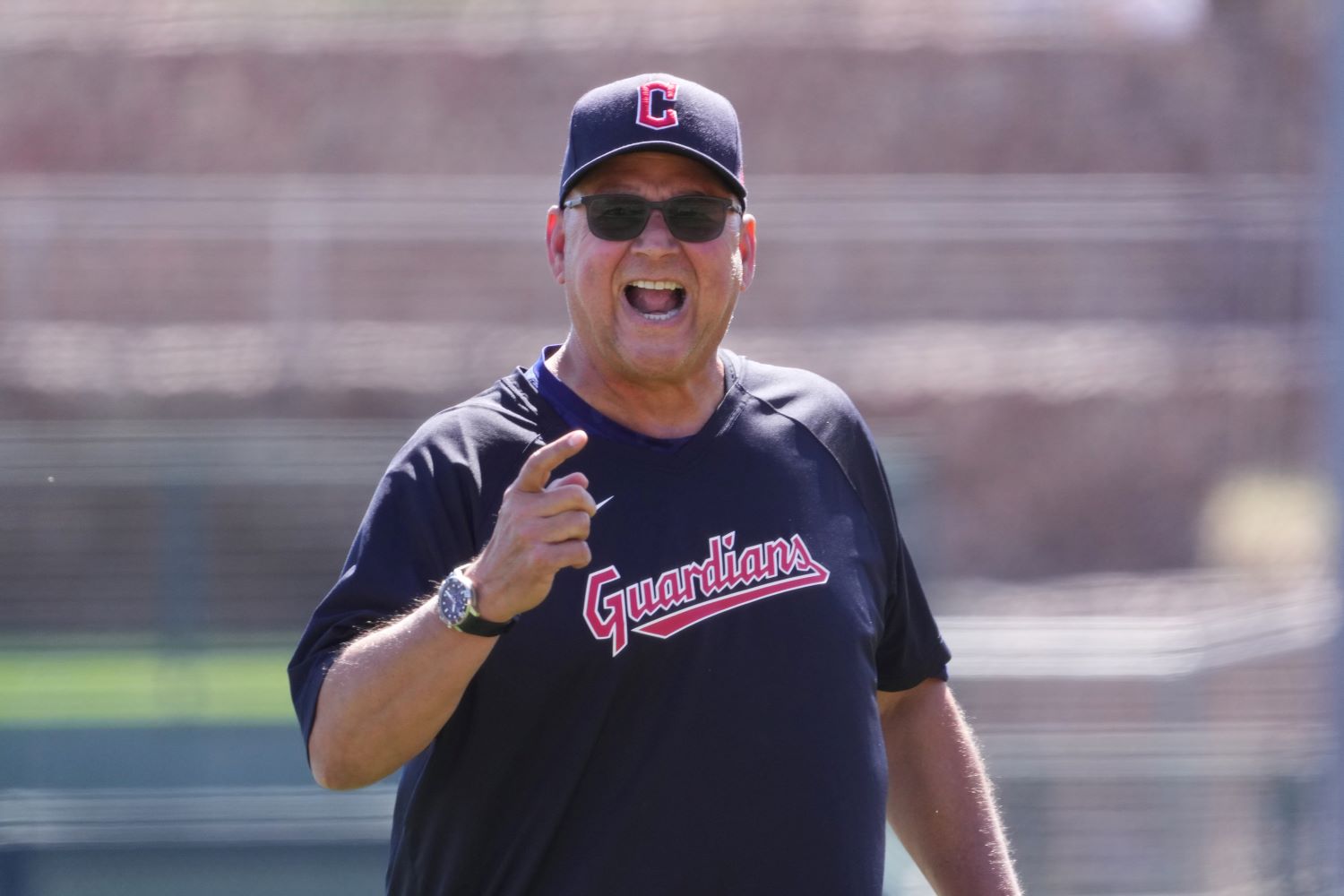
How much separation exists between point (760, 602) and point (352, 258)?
27.0ft

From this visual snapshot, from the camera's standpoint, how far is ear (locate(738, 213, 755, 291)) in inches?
93.3

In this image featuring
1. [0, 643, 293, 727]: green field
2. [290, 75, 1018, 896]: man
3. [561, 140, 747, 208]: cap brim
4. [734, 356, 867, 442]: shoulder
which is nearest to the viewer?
[290, 75, 1018, 896]: man

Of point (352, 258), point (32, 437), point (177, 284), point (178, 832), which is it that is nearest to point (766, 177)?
point (352, 258)

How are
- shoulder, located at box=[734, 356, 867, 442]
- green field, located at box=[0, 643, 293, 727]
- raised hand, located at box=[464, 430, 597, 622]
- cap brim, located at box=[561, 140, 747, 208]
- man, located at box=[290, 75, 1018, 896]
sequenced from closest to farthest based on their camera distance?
1. raised hand, located at box=[464, 430, 597, 622]
2. man, located at box=[290, 75, 1018, 896]
3. cap brim, located at box=[561, 140, 747, 208]
4. shoulder, located at box=[734, 356, 867, 442]
5. green field, located at box=[0, 643, 293, 727]

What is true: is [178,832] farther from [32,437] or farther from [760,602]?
[760,602]

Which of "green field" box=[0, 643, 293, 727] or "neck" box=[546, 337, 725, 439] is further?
"green field" box=[0, 643, 293, 727]

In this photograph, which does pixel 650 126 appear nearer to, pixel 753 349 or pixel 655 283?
pixel 655 283

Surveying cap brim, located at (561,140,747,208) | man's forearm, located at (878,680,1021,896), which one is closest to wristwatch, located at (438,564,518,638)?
cap brim, located at (561,140,747,208)

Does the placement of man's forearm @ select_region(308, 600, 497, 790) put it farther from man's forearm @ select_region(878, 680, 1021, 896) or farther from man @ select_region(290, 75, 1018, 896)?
man's forearm @ select_region(878, 680, 1021, 896)

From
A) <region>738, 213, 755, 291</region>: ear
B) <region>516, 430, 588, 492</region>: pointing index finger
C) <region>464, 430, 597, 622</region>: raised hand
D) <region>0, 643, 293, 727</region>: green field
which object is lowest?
<region>0, 643, 293, 727</region>: green field

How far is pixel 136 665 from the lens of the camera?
513 centimetres

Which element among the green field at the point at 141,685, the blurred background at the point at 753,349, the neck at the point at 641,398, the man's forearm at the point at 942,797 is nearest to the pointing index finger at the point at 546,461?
the neck at the point at 641,398

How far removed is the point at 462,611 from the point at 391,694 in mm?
139

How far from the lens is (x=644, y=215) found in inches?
87.7
